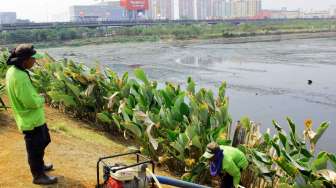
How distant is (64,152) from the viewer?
5277mm

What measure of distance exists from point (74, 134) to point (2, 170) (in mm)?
2290

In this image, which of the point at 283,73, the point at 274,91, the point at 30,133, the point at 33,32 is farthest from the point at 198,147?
the point at 33,32

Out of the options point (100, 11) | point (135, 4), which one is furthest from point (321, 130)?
point (100, 11)

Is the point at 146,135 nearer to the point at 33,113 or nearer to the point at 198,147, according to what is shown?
the point at 198,147

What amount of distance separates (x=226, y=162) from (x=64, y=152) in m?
1.91

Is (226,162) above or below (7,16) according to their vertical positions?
below

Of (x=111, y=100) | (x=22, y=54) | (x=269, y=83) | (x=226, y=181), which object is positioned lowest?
(x=269, y=83)

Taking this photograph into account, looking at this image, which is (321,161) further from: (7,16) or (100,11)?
(7,16)

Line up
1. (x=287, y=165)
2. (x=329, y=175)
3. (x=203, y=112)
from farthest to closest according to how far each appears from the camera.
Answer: (x=203, y=112), (x=287, y=165), (x=329, y=175)

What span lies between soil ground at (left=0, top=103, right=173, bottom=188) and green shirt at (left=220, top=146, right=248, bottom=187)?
125 cm

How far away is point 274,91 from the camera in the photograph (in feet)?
49.0

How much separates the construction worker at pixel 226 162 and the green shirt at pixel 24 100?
65.1 inches

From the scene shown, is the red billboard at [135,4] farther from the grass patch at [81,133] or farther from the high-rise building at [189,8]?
the grass patch at [81,133]

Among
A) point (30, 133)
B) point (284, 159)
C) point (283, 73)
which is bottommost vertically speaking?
point (283, 73)
